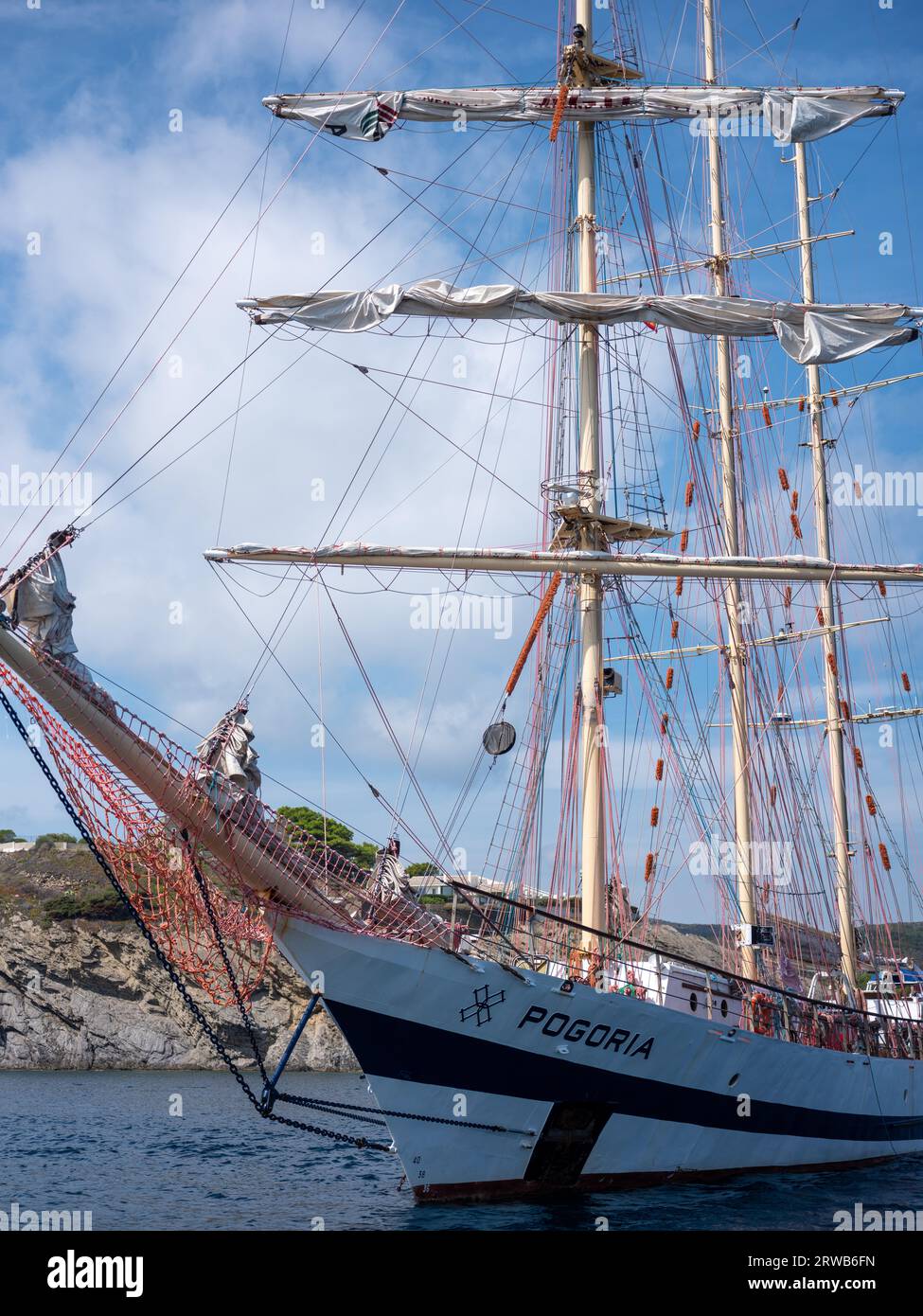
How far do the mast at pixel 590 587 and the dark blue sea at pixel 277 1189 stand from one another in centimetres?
510

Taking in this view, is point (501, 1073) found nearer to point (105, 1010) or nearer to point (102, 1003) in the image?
point (105, 1010)

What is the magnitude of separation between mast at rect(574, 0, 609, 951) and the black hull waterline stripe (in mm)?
2830

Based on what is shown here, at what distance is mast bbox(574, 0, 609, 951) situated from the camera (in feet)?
81.2

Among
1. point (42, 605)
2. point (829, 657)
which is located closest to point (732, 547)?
point (829, 657)

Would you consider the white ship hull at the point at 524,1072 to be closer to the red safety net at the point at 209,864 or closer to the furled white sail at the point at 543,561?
the red safety net at the point at 209,864

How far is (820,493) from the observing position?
128 ft

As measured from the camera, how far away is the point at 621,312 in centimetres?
2731

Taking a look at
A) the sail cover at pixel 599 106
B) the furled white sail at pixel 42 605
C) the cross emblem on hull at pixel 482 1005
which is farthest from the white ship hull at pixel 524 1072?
the sail cover at pixel 599 106

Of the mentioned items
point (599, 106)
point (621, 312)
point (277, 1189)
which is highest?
point (599, 106)

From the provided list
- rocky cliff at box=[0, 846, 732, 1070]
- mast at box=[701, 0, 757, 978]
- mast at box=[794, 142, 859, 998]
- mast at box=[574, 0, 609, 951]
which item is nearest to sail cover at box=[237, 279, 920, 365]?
mast at box=[574, 0, 609, 951]

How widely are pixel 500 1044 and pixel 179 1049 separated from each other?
43.0 meters

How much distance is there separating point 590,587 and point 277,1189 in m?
13.0

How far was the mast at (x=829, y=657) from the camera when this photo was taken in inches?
1393
